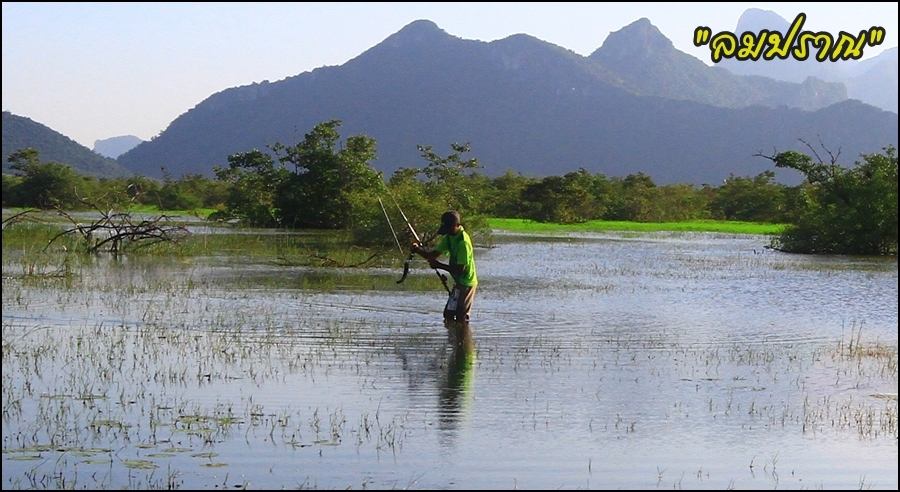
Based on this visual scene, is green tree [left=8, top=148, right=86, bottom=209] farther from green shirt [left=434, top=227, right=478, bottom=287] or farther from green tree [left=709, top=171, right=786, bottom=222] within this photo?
green shirt [left=434, top=227, right=478, bottom=287]

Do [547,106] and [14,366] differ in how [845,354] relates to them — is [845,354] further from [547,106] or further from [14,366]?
[547,106]

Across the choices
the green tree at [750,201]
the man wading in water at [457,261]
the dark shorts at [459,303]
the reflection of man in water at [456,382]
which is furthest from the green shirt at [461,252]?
the green tree at [750,201]

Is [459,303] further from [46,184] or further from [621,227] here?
[46,184]

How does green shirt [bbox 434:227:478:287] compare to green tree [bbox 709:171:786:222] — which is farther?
green tree [bbox 709:171:786:222]

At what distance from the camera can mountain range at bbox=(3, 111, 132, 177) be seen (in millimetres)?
123250

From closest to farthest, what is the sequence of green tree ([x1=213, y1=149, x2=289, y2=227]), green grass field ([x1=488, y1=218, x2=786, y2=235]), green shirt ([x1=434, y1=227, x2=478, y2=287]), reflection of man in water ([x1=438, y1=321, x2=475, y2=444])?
reflection of man in water ([x1=438, y1=321, x2=475, y2=444])
green shirt ([x1=434, y1=227, x2=478, y2=287])
green tree ([x1=213, y1=149, x2=289, y2=227])
green grass field ([x1=488, y1=218, x2=786, y2=235])

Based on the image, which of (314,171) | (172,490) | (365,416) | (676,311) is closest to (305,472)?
(172,490)

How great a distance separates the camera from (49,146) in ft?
421

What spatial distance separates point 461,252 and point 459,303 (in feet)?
2.73

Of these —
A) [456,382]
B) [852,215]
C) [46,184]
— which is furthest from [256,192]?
[456,382]

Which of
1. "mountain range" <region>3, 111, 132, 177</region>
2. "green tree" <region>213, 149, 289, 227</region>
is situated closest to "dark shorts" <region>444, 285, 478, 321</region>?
"green tree" <region>213, 149, 289, 227</region>

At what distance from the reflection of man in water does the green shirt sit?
2.31 feet

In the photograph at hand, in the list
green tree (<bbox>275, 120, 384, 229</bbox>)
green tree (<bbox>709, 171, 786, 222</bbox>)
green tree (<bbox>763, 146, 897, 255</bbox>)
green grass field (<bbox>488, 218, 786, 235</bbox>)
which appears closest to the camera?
green tree (<bbox>763, 146, 897, 255</bbox>)

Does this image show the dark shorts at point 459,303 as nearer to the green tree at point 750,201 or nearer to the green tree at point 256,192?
the green tree at point 256,192
